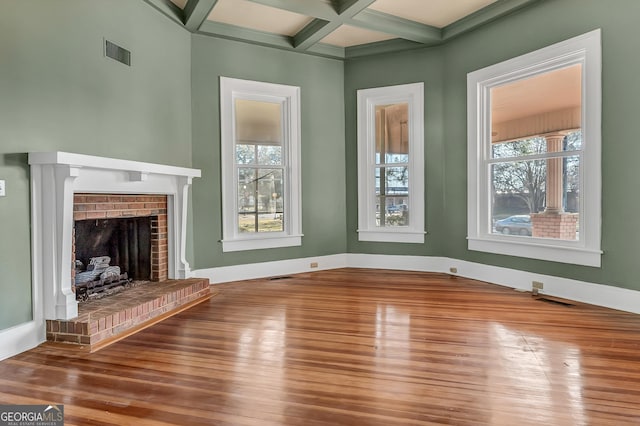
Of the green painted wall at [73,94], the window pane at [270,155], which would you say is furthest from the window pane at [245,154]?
the green painted wall at [73,94]

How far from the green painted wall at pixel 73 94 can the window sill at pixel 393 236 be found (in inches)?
112

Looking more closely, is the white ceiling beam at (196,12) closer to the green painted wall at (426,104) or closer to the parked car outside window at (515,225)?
the green painted wall at (426,104)

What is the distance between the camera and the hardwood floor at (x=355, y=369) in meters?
2.02

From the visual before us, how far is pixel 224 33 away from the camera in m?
5.03

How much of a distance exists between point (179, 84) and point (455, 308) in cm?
394

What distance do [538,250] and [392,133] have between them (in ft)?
8.36

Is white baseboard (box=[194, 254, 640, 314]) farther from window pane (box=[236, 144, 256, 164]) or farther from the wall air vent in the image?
the wall air vent

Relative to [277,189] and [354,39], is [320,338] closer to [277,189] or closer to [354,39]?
[277,189]

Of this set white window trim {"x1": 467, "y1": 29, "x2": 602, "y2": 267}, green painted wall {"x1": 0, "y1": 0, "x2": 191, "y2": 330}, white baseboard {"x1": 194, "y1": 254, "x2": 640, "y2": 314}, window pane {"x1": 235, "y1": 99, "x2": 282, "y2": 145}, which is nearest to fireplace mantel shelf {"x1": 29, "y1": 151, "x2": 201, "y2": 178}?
green painted wall {"x1": 0, "y1": 0, "x2": 191, "y2": 330}

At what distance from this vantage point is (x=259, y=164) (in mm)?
5520

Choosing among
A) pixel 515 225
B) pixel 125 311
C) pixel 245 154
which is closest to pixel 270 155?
pixel 245 154

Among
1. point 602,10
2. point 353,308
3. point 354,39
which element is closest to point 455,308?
point 353,308

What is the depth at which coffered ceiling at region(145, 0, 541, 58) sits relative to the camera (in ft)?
14.7

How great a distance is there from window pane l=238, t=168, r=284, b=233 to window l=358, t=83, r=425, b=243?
48.3 inches
